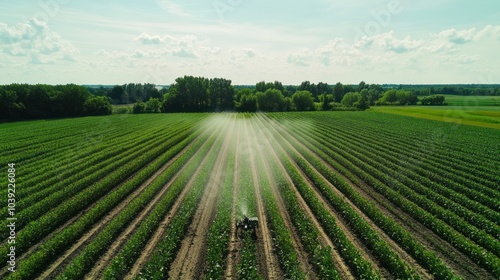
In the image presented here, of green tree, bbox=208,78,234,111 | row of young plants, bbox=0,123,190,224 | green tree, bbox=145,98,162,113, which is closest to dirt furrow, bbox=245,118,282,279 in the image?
row of young plants, bbox=0,123,190,224

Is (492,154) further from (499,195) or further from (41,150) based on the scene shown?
(41,150)

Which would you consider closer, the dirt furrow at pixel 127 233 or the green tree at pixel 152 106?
the dirt furrow at pixel 127 233

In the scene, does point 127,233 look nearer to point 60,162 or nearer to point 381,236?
point 381,236

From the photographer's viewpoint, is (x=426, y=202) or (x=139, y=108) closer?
(x=426, y=202)

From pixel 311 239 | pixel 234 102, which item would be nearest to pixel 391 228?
pixel 311 239

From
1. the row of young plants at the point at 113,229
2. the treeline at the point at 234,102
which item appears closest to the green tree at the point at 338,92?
the treeline at the point at 234,102

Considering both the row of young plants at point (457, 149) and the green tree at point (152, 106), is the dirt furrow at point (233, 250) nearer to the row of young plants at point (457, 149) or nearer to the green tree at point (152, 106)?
the row of young plants at point (457, 149)
